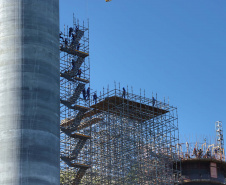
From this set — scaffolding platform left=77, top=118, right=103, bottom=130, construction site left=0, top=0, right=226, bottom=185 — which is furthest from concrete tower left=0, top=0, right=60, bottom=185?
scaffolding platform left=77, top=118, right=103, bottom=130

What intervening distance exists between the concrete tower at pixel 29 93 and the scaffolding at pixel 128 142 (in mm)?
19146

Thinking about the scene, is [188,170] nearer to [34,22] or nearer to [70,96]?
[70,96]

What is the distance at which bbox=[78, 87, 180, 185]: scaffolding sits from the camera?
7144 cm

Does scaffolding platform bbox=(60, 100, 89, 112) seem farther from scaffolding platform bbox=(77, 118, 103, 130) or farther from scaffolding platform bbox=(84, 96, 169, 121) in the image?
scaffolding platform bbox=(77, 118, 103, 130)

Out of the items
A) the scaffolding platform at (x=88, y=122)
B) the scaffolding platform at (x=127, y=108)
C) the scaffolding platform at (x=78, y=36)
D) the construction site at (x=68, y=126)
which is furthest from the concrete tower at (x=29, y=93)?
the scaffolding platform at (x=127, y=108)

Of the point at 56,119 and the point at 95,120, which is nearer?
the point at 56,119

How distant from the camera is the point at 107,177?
70.8 meters

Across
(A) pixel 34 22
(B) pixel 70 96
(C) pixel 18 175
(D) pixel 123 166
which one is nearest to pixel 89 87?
(B) pixel 70 96

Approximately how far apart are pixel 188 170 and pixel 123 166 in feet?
40.5

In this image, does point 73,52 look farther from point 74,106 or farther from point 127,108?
point 127,108

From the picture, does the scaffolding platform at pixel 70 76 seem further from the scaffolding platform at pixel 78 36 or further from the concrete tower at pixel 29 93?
the concrete tower at pixel 29 93

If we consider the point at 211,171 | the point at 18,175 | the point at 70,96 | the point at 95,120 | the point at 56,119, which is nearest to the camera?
the point at 18,175

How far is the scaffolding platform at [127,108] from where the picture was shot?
239 feet

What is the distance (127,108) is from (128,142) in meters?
4.48
